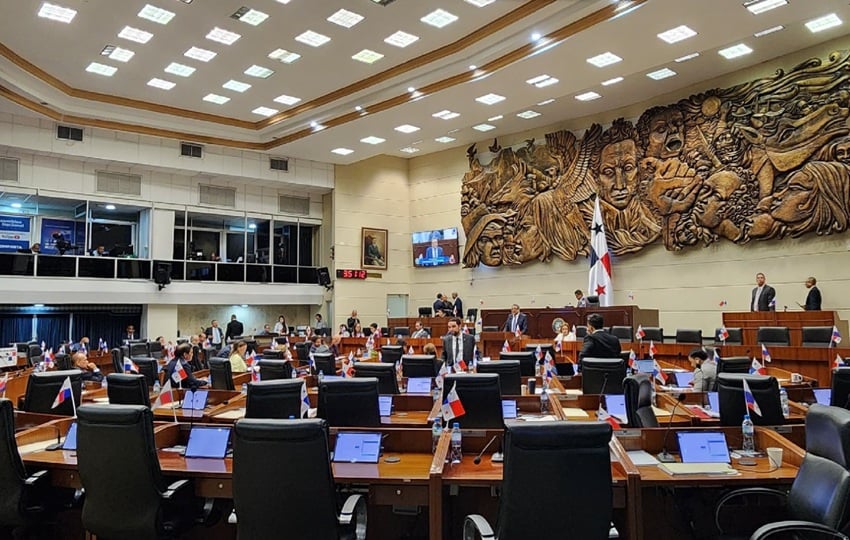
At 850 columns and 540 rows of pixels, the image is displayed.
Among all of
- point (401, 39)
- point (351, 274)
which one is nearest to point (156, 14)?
point (401, 39)

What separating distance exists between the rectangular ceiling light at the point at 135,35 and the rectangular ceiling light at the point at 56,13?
0.87 metres

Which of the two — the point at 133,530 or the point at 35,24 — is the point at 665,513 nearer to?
the point at 133,530

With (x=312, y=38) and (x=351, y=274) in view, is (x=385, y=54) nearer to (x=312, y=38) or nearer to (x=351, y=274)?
(x=312, y=38)

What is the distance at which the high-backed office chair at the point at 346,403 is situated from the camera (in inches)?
174

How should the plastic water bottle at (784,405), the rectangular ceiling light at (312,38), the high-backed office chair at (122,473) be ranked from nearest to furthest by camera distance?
the high-backed office chair at (122,473) → the plastic water bottle at (784,405) → the rectangular ceiling light at (312,38)

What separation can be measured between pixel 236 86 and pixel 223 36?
254 centimetres

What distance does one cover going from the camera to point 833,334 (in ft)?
26.8

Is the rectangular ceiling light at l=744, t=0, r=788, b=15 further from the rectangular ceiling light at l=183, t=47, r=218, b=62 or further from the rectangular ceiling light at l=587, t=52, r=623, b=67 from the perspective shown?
the rectangular ceiling light at l=183, t=47, r=218, b=62

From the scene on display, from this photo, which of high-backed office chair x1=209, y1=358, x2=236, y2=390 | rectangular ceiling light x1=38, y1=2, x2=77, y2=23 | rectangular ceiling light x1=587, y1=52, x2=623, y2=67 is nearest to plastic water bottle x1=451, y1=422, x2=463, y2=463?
high-backed office chair x1=209, y1=358, x2=236, y2=390

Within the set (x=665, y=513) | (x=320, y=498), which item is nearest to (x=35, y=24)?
(x=320, y=498)

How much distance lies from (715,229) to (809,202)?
73.2 inches

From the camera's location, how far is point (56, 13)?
10.4m

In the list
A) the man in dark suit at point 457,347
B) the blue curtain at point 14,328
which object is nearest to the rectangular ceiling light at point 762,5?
the man in dark suit at point 457,347

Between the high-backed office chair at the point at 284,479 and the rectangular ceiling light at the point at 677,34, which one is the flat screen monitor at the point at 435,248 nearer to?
the rectangular ceiling light at the point at 677,34
